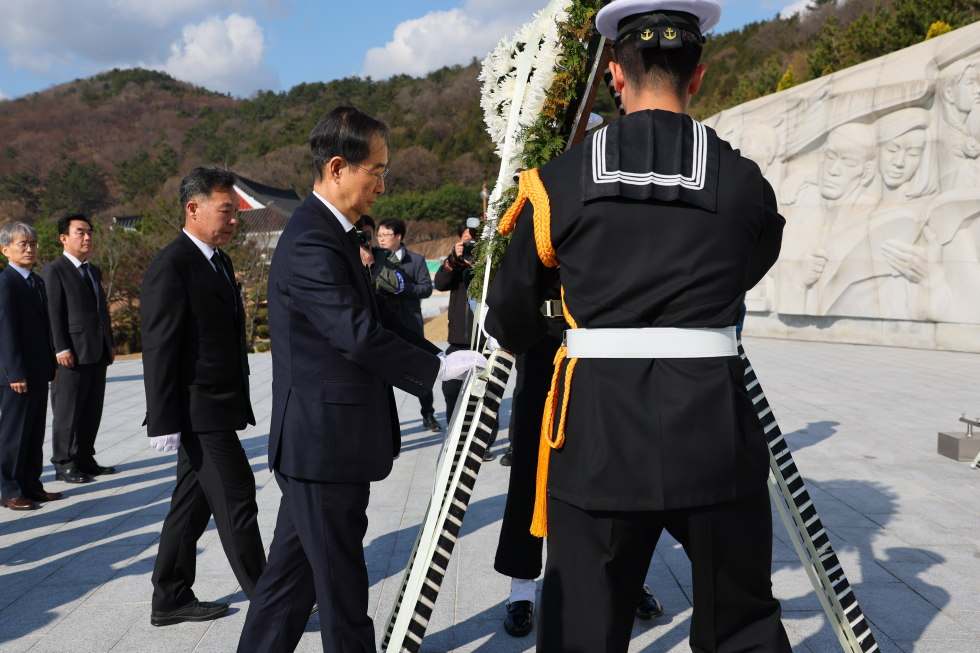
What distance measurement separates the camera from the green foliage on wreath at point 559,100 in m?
2.10

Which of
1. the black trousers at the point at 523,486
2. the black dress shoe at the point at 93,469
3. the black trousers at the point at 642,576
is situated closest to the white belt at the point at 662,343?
the black trousers at the point at 642,576

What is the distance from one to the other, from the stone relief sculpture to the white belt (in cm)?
1252

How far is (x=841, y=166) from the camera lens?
13.4 meters

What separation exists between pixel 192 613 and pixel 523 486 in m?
1.53

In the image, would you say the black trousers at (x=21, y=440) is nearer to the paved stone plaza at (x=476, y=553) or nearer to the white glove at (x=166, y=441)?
the paved stone plaza at (x=476, y=553)

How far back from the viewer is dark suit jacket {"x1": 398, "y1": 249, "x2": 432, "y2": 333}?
20.5ft

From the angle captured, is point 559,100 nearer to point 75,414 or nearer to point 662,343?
point 662,343

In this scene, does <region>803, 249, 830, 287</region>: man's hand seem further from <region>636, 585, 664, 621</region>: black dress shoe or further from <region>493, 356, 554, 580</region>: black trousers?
<region>493, 356, 554, 580</region>: black trousers

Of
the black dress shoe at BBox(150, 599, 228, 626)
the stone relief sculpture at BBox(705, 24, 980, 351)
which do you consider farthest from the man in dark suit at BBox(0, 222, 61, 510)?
the stone relief sculpture at BBox(705, 24, 980, 351)

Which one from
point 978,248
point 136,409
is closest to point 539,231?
point 136,409

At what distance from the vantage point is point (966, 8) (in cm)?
1773

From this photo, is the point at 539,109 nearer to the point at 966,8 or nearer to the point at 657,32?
the point at 657,32

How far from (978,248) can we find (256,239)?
18.0 meters

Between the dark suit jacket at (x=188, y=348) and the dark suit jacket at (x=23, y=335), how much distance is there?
246cm
